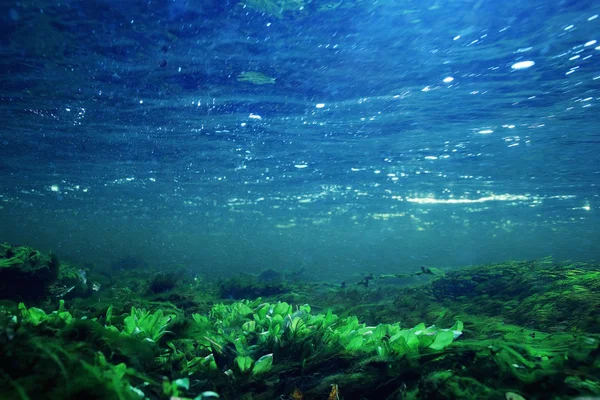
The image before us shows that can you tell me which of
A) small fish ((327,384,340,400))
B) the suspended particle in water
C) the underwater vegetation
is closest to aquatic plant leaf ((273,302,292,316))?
the underwater vegetation

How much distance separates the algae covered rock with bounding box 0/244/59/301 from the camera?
6246mm

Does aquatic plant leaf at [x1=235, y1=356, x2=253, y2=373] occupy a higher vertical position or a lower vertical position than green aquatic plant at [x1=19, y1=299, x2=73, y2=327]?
lower

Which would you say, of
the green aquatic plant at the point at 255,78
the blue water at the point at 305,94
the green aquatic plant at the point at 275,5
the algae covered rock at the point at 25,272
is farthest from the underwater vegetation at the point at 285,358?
the green aquatic plant at the point at 255,78

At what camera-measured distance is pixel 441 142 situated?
1599 centimetres

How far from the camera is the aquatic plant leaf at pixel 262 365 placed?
276cm

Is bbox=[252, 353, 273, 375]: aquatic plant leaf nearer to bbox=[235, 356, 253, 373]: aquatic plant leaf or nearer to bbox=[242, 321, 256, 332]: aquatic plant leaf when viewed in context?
bbox=[235, 356, 253, 373]: aquatic plant leaf

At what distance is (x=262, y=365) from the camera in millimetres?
2762

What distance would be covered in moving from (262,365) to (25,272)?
6233 millimetres

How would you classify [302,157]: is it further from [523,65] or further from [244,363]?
[244,363]

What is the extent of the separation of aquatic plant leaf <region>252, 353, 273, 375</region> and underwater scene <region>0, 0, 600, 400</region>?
17 millimetres

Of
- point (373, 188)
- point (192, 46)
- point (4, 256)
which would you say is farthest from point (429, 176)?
point (4, 256)

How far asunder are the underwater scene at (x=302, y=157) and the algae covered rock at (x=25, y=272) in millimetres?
35

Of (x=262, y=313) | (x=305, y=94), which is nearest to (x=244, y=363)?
(x=262, y=313)

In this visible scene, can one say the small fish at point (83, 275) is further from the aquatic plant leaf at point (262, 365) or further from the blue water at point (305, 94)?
the aquatic plant leaf at point (262, 365)
